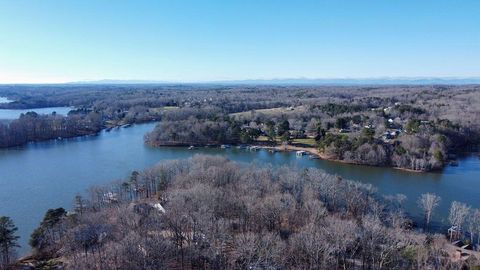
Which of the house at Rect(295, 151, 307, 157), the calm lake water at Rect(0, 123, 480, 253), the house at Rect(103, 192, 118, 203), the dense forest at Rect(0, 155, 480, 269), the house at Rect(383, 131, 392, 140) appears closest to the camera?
the dense forest at Rect(0, 155, 480, 269)

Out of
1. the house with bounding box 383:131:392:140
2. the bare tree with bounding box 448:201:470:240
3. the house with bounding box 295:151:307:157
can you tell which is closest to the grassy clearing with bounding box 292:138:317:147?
the house with bounding box 295:151:307:157

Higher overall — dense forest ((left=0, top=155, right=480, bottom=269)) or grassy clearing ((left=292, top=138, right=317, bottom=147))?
dense forest ((left=0, top=155, right=480, bottom=269))

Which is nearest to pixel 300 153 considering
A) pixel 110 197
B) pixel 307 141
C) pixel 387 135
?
pixel 307 141

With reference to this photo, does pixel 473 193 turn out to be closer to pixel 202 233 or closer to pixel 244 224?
pixel 244 224

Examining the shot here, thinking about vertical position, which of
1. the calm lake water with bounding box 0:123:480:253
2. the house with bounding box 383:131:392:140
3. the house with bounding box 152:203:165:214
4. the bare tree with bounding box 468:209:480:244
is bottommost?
the calm lake water with bounding box 0:123:480:253

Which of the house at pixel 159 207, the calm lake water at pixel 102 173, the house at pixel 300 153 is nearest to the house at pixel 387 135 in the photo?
the calm lake water at pixel 102 173

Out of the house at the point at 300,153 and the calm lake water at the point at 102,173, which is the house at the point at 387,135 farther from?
the house at the point at 300,153

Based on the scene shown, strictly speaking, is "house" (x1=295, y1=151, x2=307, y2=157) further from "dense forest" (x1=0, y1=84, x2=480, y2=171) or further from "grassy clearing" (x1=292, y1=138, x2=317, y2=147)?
"grassy clearing" (x1=292, y1=138, x2=317, y2=147)
